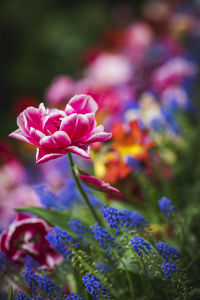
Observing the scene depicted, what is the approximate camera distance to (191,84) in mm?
1012

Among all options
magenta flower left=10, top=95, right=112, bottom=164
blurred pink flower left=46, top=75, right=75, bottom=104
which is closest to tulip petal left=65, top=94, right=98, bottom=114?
magenta flower left=10, top=95, right=112, bottom=164

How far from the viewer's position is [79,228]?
46 centimetres

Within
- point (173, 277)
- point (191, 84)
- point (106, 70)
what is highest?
point (106, 70)

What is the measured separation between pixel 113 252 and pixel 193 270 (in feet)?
0.40

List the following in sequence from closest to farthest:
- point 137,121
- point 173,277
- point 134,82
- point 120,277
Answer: point 173,277, point 120,277, point 137,121, point 134,82

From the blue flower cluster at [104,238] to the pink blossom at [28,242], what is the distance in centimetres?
9

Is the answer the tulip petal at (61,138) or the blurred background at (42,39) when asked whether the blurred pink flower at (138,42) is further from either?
the tulip petal at (61,138)

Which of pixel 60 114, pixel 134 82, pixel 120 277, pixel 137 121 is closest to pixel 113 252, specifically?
pixel 120 277

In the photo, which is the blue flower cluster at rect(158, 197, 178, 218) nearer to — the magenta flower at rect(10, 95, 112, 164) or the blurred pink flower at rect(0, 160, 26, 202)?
the magenta flower at rect(10, 95, 112, 164)

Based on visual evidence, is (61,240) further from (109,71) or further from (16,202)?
(109,71)

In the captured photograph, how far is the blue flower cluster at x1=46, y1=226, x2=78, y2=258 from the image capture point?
408mm

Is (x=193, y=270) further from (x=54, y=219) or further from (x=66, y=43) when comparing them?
(x=66, y=43)

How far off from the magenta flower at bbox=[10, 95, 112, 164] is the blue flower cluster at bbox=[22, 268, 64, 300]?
134 mm

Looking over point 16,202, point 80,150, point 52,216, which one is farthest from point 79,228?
point 16,202
